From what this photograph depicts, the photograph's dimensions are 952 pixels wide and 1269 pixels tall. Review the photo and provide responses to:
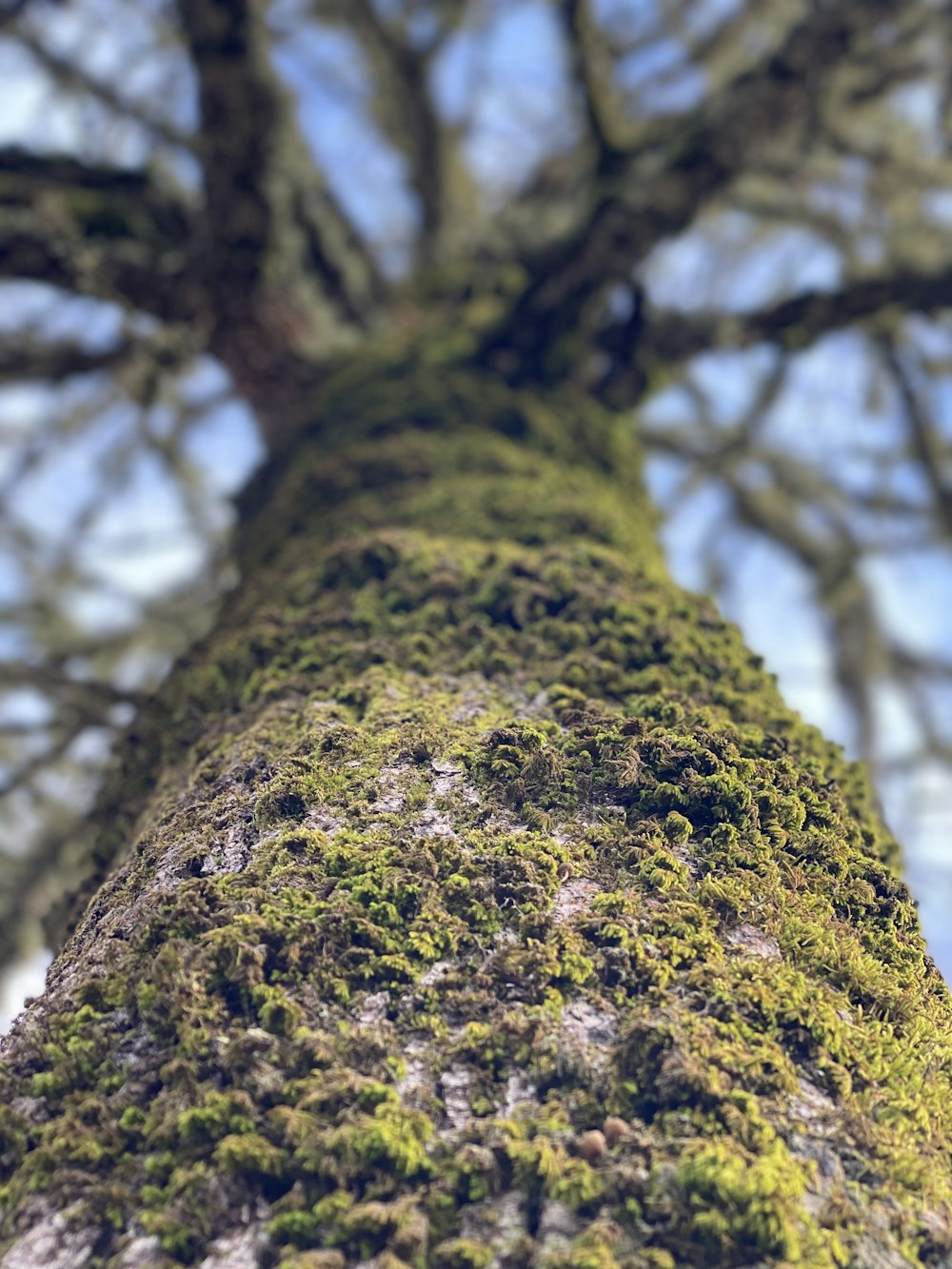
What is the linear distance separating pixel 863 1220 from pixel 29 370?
12.7 feet

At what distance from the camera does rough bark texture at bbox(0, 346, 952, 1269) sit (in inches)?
43.3

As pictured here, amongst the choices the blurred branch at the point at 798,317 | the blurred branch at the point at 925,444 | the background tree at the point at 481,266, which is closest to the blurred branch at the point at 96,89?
the background tree at the point at 481,266

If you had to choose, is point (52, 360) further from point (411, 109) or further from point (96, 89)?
point (411, 109)

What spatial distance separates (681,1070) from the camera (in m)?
1.21

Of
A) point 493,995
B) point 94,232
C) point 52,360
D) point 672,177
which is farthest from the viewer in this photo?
point 52,360

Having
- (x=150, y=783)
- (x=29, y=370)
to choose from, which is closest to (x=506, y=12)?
(x=29, y=370)

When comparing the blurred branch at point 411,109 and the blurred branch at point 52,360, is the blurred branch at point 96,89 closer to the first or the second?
the blurred branch at point 52,360

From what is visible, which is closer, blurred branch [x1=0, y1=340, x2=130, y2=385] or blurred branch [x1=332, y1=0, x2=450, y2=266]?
blurred branch [x1=0, y1=340, x2=130, y2=385]

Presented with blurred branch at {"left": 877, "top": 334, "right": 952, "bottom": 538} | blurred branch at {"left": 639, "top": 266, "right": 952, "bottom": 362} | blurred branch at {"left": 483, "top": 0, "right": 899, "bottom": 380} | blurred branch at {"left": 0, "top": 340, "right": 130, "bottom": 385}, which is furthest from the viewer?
blurred branch at {"left": 877, "top": 334, "right": 952, "bottom": 538}

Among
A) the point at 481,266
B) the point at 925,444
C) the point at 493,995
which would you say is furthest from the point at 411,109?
the point at 493,995

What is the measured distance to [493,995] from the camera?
4.35 feet

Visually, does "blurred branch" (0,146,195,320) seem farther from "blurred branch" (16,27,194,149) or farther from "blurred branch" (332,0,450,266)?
"blurred branch" (332,0,450,266)

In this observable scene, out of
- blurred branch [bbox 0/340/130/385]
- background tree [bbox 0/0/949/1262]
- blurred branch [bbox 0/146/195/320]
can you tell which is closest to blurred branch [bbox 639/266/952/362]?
background tree [bbox 0/0/949/1262]

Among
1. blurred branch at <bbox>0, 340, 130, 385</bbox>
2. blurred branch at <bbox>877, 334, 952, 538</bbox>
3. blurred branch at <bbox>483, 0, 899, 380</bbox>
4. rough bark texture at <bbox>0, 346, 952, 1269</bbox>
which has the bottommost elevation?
rough bark texture at <bbox>0, 346, 952, 1269</bbox>
